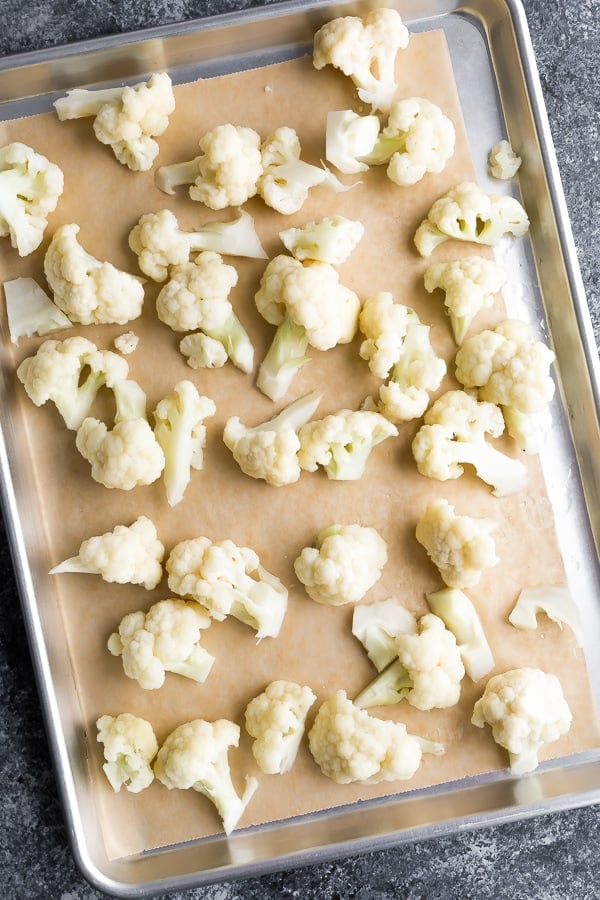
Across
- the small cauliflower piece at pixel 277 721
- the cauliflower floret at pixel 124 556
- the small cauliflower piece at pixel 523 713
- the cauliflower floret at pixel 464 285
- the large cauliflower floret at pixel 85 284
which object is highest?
the large cauliflower floret at pixel 85 284

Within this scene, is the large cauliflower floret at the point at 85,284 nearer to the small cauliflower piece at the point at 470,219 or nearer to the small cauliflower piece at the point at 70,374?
the small cauliflower piece at the point at 70,374

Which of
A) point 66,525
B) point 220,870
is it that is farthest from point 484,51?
point 220,870

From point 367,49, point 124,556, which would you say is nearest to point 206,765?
point 124,556

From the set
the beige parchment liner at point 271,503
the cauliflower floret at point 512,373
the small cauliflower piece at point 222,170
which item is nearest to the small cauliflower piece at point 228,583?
the beige parchment liner at point 271,503

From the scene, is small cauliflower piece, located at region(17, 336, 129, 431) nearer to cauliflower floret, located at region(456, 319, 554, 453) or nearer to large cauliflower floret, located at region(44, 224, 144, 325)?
large cauliflower floret, located at region(44, 224, 144, 325)

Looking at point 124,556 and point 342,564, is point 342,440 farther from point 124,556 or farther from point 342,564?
point 124,556
